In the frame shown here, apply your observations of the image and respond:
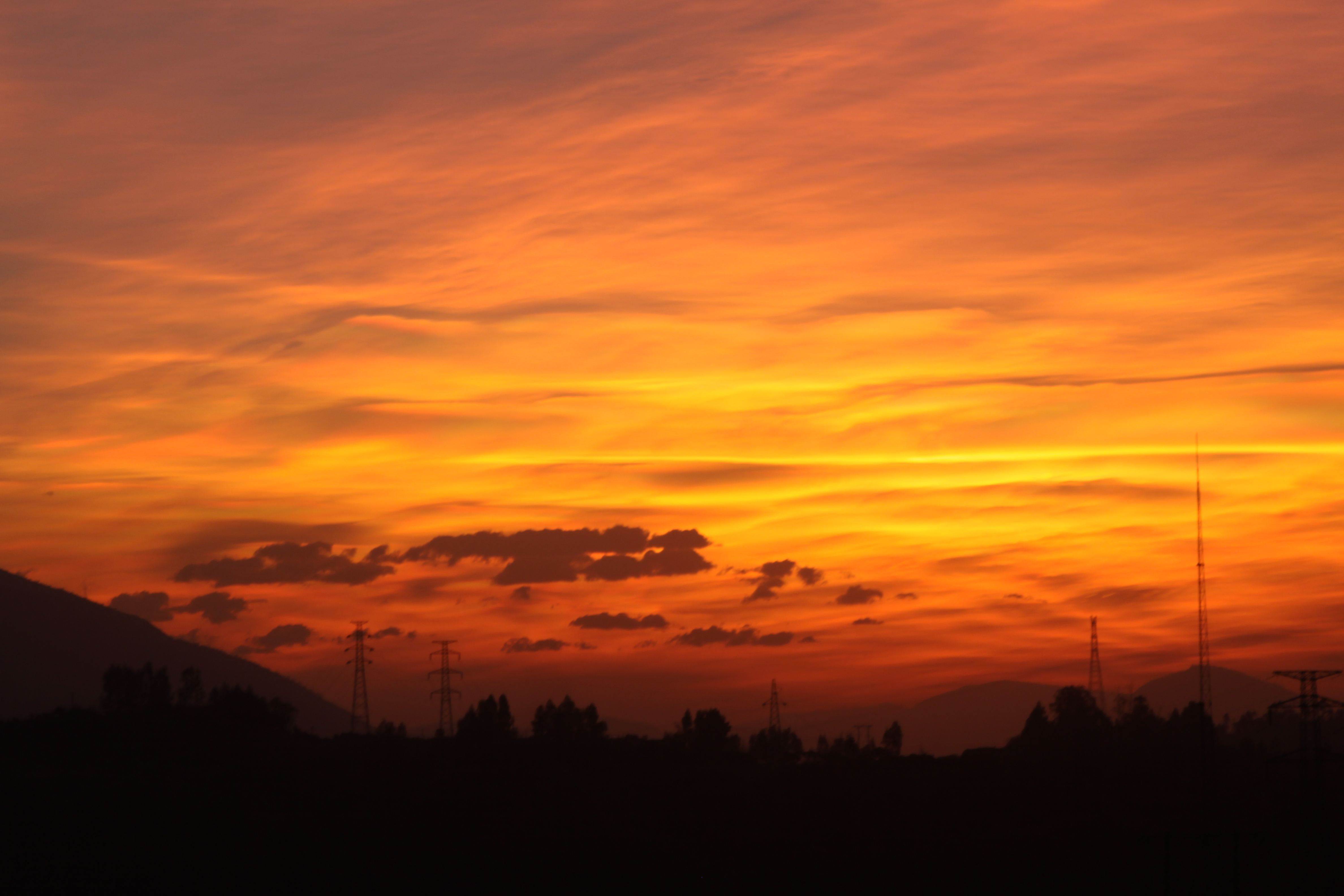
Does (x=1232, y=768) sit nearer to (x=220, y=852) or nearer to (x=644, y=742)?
(x=644, y=742)

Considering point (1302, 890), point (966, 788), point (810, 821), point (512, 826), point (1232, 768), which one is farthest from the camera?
point (1232, 768)

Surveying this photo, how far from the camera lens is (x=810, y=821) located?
154250mm

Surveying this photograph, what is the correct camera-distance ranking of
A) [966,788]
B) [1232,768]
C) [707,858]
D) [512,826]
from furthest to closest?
[1232,768], [966,788], [512,826], [707,858]

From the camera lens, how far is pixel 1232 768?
19188 cm

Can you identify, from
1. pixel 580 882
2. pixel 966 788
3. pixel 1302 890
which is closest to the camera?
pixel 1302 890

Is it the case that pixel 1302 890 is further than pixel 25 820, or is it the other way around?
pixel 25 820

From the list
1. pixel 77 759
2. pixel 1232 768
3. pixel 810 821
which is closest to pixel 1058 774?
pixel 1232 768

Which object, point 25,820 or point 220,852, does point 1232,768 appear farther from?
point 25,820

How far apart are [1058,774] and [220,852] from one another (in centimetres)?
10591

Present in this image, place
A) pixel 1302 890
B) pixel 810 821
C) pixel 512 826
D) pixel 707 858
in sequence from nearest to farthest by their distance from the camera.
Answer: pixel 1302 890 → pixel 707 858 → pixel 512 826 → pixel 810 821

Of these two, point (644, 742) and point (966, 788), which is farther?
point (644, 742)

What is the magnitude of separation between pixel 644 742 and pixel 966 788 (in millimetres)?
47447

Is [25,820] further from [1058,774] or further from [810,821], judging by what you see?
[1058,774]

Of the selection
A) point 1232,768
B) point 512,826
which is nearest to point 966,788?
point 1232,768
